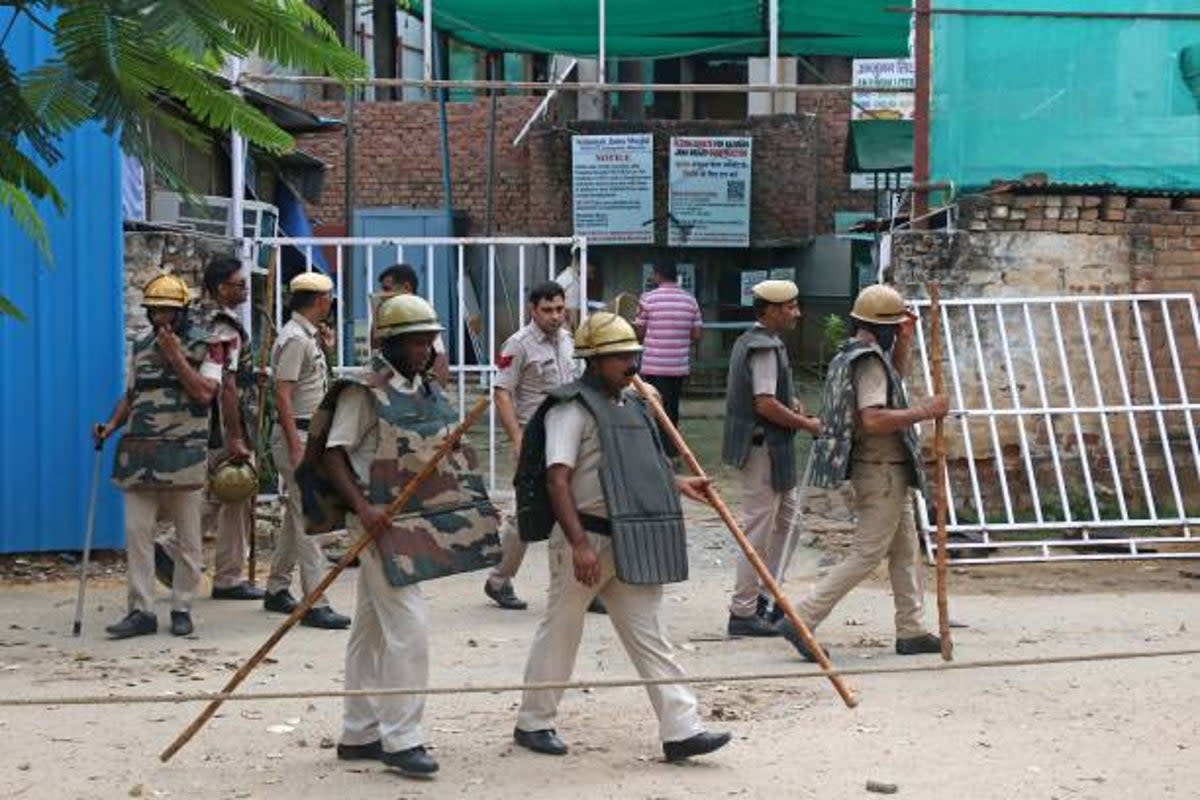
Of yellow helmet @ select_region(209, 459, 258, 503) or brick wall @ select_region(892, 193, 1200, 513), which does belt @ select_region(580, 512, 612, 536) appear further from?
brick wall @ select_region(892, 193, 1200, 513)

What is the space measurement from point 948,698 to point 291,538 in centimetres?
330

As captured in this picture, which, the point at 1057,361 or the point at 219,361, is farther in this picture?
the point at 1057,361

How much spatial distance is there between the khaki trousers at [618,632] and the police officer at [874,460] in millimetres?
1797

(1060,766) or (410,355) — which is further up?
(410,355)

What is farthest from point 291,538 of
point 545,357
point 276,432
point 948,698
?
point 948,698

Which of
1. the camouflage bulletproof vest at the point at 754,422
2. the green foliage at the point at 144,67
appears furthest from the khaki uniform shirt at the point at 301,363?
the green foliage at the point at 144,67

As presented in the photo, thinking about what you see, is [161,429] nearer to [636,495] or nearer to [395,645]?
[395,645]

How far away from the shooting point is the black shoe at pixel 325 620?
886 centimetres

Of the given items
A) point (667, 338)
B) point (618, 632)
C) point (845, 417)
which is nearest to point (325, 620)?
point (845, 417)

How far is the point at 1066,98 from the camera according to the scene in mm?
11438

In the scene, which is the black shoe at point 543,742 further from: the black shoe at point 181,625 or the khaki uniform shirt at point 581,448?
the black shoe at point 181,625

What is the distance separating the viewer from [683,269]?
22438 mm

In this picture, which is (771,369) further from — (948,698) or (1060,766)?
(1060,766)

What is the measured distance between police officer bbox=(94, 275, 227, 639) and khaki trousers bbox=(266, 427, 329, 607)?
429 millimetres
